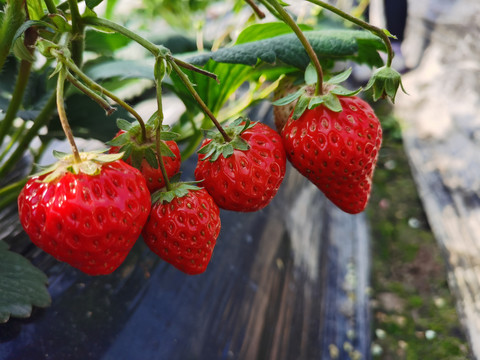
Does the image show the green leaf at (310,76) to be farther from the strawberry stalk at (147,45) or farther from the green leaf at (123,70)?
the green leaf at (123,70)

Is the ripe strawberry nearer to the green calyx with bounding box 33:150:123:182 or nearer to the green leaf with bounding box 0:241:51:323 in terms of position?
the green calyx with bounding box 33:150:123:182

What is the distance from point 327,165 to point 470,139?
1.74 meters

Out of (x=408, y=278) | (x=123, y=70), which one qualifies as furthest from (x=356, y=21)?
(x=408, y=278)

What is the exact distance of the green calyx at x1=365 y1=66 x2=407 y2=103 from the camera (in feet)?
1.80

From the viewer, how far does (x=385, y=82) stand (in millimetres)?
551

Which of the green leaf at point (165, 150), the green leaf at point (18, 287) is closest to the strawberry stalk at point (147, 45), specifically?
the green leaf at point (165, 150)

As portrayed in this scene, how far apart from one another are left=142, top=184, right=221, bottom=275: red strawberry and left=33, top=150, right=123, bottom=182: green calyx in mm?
86

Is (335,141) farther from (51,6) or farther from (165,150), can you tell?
(51,6)

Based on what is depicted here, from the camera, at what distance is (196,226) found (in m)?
0.53

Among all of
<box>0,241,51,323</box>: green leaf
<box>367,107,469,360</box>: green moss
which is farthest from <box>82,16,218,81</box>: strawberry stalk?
<box>367,107,469,360</box>: green moss

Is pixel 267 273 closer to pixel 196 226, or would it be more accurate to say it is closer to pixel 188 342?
pixel 188 342

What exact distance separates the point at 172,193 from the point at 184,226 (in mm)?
39

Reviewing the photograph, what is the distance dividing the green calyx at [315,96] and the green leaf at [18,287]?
40 cm

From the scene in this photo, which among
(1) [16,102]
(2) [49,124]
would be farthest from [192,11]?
(1) [16,102]
